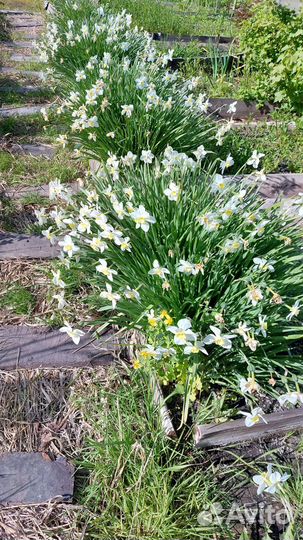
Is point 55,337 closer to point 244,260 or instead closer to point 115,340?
point 115,340

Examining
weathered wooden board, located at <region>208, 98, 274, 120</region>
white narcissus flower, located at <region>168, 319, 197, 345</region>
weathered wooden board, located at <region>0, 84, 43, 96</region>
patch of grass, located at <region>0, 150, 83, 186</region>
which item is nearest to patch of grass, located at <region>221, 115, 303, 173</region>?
weathered wooden board, located at <region>208, 98, 274, 120</region>

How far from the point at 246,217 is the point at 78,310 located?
0.98 m

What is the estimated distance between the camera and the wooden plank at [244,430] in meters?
1.74

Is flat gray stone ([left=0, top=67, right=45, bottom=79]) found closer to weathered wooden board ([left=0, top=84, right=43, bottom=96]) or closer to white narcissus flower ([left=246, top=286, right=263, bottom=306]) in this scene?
weathered wooden board ([left=0, top=84, right=43, bottom=96])

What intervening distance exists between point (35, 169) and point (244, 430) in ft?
7.88

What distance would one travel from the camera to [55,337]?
222 centimetres

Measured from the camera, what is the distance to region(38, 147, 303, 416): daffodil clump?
178cm

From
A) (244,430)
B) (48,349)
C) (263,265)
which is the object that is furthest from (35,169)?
(244,430)

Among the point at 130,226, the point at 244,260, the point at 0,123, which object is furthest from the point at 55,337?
the point at 0,123

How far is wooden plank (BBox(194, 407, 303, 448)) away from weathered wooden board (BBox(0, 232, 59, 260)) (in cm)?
136

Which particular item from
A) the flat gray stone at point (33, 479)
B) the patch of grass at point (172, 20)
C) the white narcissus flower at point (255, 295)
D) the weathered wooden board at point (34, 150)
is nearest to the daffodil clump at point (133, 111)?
the weathered wooden board at point (34, 150)

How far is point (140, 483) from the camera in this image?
1.57 meters

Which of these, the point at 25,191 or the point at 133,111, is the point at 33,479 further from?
the point at 133,111

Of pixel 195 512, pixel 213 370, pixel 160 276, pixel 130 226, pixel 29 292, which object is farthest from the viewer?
pixel 29 292
